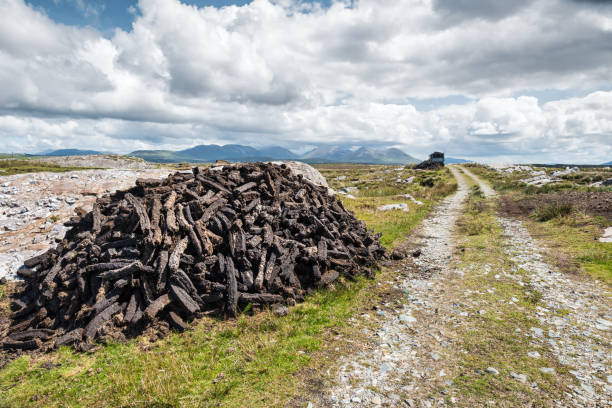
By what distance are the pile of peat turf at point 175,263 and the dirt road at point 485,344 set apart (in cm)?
342

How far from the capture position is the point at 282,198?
1436 centimetres

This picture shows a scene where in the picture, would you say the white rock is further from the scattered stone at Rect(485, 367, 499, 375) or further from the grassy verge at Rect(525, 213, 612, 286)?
the scattered stone at Rect(485, 367, 499, 375)

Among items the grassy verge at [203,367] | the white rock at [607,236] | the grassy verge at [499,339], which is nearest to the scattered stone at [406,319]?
the grassy verge at [499,339]

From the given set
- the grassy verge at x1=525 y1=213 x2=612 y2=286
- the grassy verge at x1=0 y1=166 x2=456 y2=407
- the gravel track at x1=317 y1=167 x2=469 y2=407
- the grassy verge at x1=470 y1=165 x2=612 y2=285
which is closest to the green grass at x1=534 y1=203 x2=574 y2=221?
the grassy verge at x1=470 y1=165 x2=612 y2=285

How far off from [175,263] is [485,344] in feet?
31.4

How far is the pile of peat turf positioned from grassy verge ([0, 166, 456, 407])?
0.66 metres

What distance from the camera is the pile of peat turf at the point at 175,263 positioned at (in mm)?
8750

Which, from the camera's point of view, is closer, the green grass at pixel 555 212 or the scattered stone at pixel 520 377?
the scattered stone at pixel 520 377

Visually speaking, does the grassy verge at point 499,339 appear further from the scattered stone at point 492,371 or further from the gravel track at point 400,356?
the gravel track at point 400,356

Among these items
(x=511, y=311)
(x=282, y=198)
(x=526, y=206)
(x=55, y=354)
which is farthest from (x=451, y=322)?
(x=526, y=206)

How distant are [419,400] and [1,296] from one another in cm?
1534

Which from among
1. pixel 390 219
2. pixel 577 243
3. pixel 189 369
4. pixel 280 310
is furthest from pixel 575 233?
pixel 189 369

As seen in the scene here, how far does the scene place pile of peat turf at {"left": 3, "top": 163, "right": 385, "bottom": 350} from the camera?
875 centimetres

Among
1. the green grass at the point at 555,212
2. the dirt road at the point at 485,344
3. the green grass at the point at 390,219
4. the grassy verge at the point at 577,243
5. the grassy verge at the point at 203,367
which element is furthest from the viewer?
the green grass at the point at 555,212
